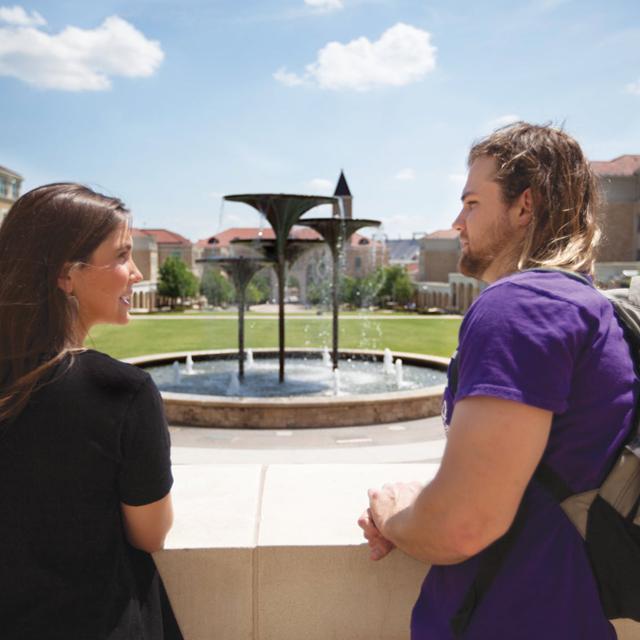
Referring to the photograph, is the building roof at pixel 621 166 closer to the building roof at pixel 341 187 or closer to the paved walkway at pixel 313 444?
the building roof at pixel 341 187

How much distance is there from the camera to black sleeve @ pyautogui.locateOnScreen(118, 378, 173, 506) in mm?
1466

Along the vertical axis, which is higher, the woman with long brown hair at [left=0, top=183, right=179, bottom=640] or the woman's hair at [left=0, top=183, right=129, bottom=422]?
the woman's hair at [left=0, top=183, right=129, bottom=422]

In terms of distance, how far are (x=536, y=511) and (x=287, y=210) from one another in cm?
1323

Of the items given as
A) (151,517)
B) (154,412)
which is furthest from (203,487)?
(154,412)

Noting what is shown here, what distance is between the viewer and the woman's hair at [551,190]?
1503 mm

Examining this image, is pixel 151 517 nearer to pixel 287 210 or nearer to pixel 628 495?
pixel 628 495

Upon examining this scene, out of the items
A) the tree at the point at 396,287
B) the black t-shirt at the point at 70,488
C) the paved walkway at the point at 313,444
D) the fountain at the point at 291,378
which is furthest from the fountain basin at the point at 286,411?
the tree at the point at 396,287

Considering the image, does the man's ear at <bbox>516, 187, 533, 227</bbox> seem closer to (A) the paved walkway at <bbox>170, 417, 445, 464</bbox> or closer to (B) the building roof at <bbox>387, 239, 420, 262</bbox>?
(A) the paved walkway at <bbox>170, 417, 445, 464</bbox>

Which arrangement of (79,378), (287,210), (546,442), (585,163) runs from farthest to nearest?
(287,210), (585,163), (79,378), (546,442)

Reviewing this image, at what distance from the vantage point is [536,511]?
1.32m

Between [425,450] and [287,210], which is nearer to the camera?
[425,450]

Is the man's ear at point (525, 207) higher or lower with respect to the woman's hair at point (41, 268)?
higher

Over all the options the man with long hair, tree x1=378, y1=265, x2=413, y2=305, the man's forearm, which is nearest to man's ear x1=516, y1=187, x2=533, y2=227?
the man with long hair

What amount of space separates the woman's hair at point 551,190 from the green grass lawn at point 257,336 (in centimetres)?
2216
